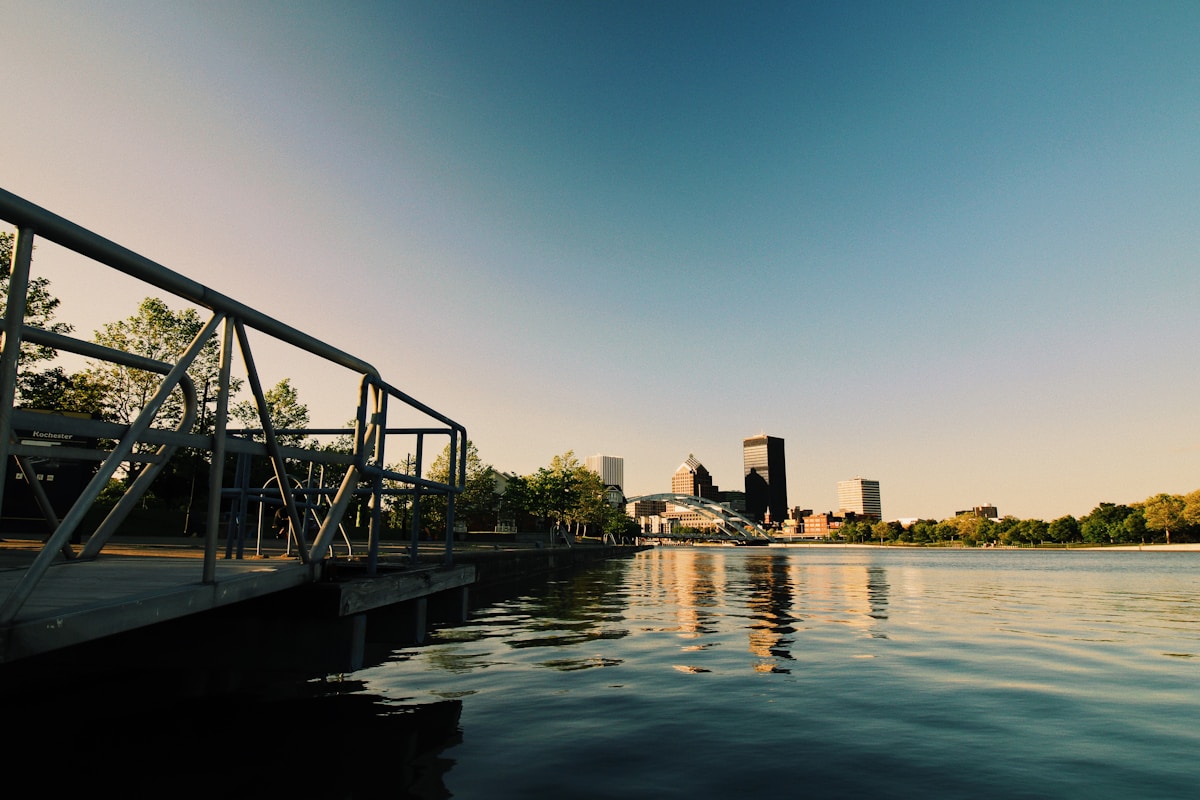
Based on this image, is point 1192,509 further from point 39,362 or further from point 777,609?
point 39,362

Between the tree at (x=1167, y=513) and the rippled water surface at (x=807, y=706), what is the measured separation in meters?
155

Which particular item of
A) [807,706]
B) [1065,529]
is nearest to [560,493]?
[807,706]

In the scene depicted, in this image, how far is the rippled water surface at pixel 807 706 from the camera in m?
5.60

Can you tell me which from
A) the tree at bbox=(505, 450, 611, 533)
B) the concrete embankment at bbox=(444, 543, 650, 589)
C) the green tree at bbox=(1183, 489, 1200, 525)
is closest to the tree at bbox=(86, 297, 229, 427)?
the concrete embankment at bbox=(444, 543, 650, 589)

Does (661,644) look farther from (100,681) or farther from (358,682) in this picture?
(100,681)

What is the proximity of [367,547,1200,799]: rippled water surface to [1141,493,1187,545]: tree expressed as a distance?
155 m

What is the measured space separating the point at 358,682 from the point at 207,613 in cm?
285

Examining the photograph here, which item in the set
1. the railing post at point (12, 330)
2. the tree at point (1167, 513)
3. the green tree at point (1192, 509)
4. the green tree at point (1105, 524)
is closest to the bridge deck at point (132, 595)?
the railing post at point (12, 330)

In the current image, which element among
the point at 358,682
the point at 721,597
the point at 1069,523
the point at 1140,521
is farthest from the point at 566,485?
the point at 1069,523

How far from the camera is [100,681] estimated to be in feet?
27.2

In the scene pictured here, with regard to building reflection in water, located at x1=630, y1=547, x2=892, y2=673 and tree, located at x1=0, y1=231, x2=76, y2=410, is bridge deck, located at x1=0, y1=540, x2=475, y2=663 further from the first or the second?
tree, located at x1=0, y1=231, x2=76, y2=410

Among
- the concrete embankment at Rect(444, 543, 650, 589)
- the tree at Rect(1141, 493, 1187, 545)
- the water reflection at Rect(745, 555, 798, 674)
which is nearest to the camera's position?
the water reflection at Rect(745, 555, 798, 674)

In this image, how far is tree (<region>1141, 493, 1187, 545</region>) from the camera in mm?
134000

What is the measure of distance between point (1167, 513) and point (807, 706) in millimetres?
170263
